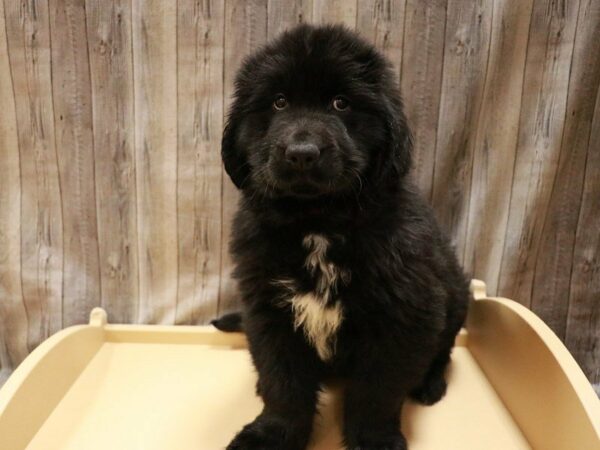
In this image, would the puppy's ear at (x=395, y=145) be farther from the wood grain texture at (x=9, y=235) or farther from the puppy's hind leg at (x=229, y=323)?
the wood grain texture at (x=9, y=235)

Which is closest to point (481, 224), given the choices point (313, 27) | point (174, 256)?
point (313, 27)

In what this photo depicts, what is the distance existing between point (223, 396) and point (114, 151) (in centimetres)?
89

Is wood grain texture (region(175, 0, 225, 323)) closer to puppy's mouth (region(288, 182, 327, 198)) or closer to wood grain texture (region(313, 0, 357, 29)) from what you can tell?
wood grain texture (region(313, 0, 357, 29))

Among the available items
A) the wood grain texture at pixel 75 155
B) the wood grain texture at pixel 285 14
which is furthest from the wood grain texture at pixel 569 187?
the wood grain texture at pixel 75 155

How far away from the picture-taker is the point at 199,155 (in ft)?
5.79

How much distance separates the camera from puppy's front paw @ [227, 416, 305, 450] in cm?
127

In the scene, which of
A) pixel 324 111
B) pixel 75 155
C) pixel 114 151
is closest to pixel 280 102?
pixel 324 111

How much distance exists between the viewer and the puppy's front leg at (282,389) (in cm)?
128

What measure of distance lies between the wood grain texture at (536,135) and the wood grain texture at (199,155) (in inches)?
39.2

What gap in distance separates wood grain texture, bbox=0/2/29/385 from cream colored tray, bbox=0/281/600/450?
13.2 inches

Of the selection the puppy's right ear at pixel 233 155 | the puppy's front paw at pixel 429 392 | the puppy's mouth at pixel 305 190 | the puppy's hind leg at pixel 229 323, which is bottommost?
the puppy's front paw at pixel 429 392

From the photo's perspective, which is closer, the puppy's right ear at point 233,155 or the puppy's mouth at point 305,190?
the puppy's mouth at point 305,190

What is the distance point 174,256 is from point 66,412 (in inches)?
24.1

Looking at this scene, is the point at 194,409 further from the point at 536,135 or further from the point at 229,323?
the point at 536,135
